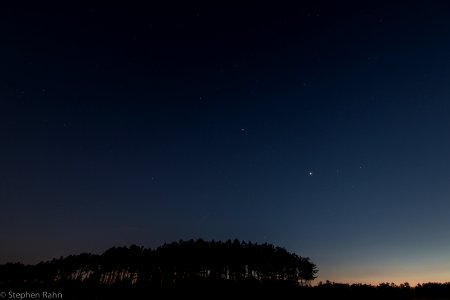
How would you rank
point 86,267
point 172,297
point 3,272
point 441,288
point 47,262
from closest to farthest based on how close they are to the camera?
point 172,297 → point 441,288 → point 86,267 → point 47,262 → point 3,272

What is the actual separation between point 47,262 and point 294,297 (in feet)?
429

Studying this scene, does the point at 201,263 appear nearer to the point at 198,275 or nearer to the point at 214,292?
the point at 198,275

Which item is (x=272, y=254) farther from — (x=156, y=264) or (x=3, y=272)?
(x=3, y=272)

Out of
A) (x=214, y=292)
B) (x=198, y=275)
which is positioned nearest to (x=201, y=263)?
(x=198, y=275)

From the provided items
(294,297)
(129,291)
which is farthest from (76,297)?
(294,297)

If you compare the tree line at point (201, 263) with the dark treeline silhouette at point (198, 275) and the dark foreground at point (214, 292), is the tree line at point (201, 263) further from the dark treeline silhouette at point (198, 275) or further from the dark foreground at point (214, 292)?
the dark foreground at point (214, 292)

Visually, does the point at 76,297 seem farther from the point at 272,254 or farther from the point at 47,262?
the point at 47,262

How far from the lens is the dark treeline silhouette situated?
52.8 meters

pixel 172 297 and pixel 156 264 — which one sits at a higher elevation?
pixel 156 264

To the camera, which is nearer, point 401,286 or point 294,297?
point 294,297

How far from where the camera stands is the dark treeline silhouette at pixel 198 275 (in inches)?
2077

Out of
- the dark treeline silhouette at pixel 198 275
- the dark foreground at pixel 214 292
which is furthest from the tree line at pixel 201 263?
the dark foreground at pixel 214 292

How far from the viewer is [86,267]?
131 metres

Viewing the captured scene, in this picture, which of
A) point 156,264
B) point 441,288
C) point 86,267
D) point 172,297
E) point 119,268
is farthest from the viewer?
point 86,267
